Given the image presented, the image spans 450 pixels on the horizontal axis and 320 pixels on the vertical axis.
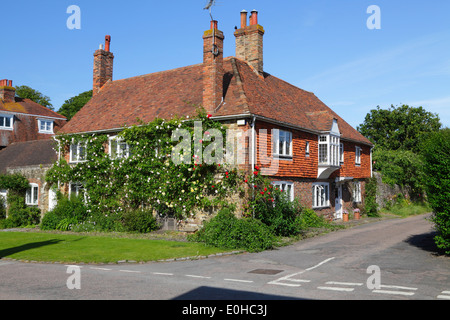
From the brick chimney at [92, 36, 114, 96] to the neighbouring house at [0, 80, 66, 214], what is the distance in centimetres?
545

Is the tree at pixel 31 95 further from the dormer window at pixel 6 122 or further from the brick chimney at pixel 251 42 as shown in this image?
the brick chimney at pixel 251 42

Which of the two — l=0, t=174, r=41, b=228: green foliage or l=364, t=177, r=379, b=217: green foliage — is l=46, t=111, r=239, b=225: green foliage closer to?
l=0, t=174, r=41, b=228: green foliage

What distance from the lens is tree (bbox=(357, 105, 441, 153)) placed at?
166 ft

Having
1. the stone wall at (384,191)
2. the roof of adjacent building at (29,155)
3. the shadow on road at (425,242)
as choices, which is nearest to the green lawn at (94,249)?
the shadow on road at (425,242)

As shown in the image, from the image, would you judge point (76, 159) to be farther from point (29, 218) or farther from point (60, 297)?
point (60, 297)

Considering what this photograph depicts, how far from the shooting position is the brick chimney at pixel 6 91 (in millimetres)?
42094

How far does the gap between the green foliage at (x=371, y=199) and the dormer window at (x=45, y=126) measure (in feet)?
111

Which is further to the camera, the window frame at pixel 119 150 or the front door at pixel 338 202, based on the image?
the front door at pixel 338 202

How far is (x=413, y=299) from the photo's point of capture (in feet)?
26.6

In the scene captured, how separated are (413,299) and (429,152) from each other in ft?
21.7

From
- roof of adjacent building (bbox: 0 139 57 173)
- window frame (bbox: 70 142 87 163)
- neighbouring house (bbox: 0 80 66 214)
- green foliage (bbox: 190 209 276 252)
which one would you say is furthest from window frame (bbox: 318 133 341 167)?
roof of adjacent building (bbox: 0 139 57 173)

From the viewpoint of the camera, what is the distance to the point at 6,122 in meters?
39.9

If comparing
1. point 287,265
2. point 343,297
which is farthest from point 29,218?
point 343,297

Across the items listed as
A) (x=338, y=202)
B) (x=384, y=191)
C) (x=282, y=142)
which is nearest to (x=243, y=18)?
(x=282, y=142)
